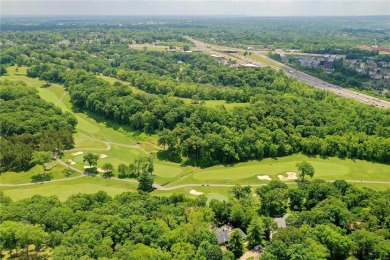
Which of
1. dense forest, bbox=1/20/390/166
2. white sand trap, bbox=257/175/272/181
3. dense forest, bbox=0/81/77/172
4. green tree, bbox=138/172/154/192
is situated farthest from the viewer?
dense forest, bbox=1/20/390/166

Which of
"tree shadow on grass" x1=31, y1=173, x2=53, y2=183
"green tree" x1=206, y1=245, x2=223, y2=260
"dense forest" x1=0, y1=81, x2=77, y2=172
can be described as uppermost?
A: "dense forest" x1=0, y1=81, x2=77, y2=172

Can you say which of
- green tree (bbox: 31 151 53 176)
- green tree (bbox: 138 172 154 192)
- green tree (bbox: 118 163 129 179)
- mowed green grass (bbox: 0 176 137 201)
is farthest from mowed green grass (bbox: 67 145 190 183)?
green tree (bbox: 31 151 53 176)

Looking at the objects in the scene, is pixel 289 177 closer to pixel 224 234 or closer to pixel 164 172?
pixel 164 172

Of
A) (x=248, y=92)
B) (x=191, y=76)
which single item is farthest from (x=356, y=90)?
(x=191, y=76)

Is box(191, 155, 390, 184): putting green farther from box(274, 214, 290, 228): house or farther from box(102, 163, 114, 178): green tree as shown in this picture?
box(274, 214, 290, 228): house

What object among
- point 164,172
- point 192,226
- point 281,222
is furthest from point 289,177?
point 192,226

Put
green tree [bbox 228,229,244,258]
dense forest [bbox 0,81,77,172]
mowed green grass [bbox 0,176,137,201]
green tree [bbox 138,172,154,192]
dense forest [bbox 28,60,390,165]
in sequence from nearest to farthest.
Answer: green tree [bbox 228,229,244,258]
mowed green grass [bbox 0,176,137,201]
green tree [bbox 138,172,154,192]
dense forest [bbox 0,81,77,172]
dense forest [bbox 28,60,390,165]
